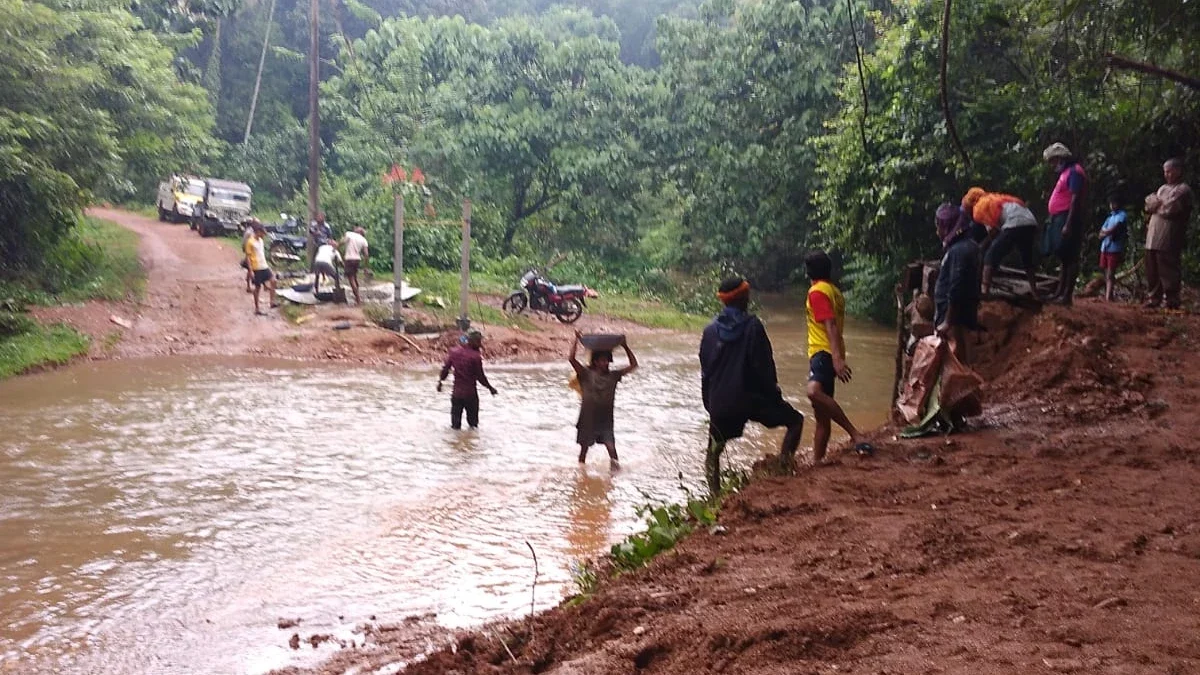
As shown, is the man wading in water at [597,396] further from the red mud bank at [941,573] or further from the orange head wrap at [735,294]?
the orange head wrap at [735,294]

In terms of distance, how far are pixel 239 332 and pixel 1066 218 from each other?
15074mm

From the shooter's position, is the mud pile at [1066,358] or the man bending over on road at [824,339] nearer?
the man bending over on road at [824,339]

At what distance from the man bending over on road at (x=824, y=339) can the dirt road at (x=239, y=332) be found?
39.9 feet

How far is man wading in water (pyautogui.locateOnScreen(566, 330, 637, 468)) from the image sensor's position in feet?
32.2

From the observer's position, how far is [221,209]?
1316 inches

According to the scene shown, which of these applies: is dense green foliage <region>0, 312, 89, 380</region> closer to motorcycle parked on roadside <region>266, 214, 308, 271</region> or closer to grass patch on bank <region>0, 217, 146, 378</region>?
grass patch on bank <region>0, 217, 146, 378</region>

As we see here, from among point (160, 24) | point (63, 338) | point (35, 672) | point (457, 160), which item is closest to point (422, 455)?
point (35, 672)

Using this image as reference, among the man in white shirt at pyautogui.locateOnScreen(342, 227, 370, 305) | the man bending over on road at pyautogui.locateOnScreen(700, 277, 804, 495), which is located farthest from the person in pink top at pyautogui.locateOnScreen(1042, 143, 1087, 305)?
the man in white shirt at pyautogui.locateOnScreen(342, 227, 370, 305)

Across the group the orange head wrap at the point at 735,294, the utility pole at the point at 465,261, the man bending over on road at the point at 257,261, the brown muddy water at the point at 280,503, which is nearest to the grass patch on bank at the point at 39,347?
the brown muddy water at the point at 280,503

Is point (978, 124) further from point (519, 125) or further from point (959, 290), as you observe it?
point (519, 125)

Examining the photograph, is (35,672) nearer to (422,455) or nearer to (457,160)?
(422,455)

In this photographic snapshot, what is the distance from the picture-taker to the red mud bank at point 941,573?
3.58 meters

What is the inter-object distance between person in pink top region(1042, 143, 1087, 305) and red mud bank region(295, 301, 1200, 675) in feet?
6.61

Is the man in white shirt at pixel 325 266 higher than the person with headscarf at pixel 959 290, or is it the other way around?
the person with headscarf at pixel 959 290
